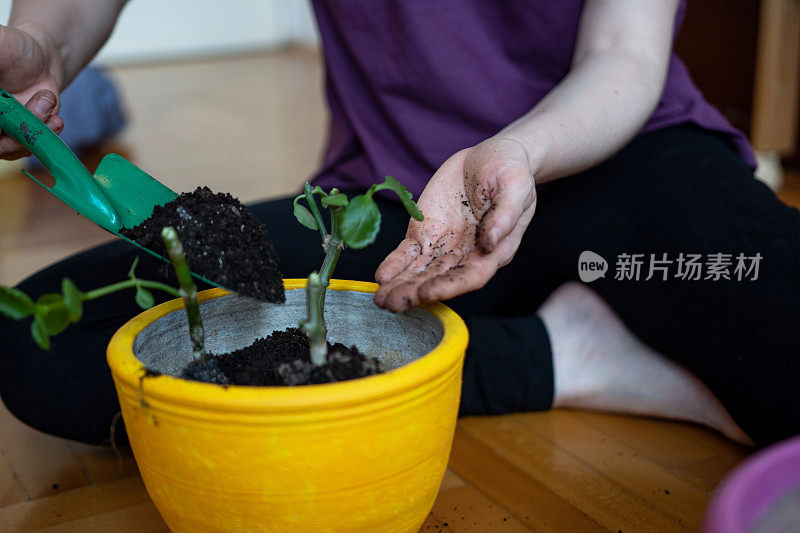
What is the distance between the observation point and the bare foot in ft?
3.28

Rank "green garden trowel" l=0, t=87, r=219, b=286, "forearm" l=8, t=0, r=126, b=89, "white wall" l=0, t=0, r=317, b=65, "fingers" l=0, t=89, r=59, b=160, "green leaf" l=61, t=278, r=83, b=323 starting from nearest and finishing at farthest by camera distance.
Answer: "green leaf" l=61, t=278, r=83, b=323, "green garden trowel" l=0, t=87, r=219, b=286, "fingers" l=0, t=89, r=59, b=160, "forearm" l=8, t=0, r=126, b=89, "white wall" l=0, t=0, r=317, b=65

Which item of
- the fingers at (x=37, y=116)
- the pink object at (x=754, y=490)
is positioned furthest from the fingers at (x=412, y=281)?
the fingers at (x=37, y=116)

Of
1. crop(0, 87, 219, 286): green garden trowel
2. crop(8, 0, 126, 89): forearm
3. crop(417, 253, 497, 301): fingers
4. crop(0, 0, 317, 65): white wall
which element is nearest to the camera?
crop(417, 253, 497, 301): fingers

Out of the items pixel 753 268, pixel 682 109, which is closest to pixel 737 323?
pixel 753 268

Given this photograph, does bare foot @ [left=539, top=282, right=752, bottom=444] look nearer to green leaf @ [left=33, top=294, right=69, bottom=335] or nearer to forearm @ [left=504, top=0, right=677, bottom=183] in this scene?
forearm @ [left=504, top=0, right=677, bottom=183]

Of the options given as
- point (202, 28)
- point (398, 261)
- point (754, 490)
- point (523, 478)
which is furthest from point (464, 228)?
point (202, 28)

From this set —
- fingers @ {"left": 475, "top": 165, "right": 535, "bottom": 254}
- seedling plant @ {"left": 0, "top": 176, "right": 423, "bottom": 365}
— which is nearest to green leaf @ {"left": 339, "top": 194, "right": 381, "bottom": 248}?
seedling plant @ {"left": 0, "top": 176, "right": 423, "bottom": 365}

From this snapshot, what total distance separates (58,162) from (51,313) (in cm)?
27

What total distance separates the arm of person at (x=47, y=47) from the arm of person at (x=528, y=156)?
0.44 metres

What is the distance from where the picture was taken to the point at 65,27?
1.02m

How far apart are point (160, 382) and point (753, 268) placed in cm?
65

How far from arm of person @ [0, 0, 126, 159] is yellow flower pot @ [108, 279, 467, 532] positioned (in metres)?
0.35

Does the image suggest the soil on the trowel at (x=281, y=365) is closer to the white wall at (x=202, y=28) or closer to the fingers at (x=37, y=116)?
the fingers at (x=37, y=116)

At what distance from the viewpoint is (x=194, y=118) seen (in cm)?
345
